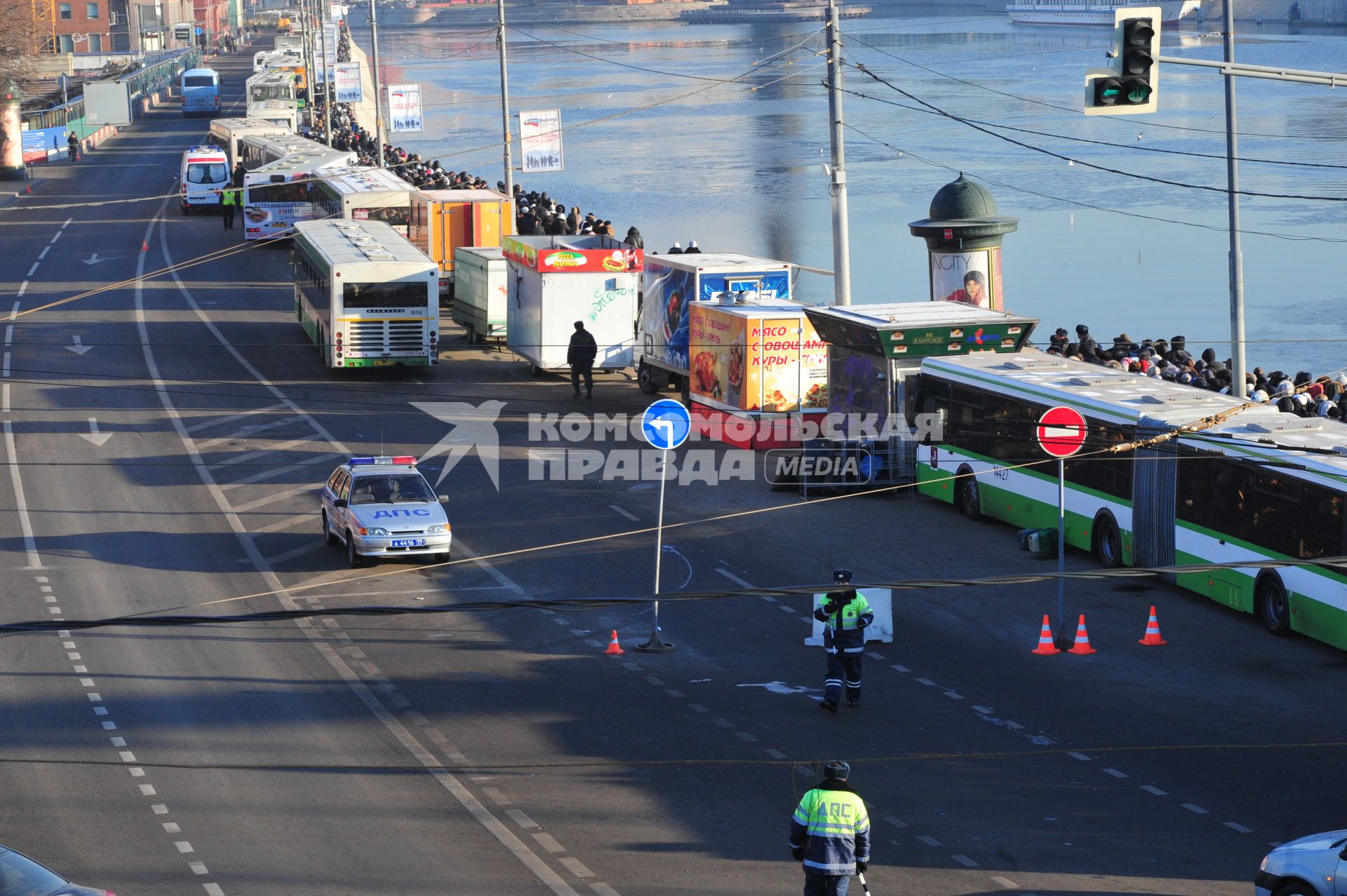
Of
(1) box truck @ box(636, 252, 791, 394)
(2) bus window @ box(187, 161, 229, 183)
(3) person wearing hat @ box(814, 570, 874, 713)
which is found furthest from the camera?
(2) bus window @ box(187, 161, 229, 183)

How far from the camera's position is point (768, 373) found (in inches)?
1216

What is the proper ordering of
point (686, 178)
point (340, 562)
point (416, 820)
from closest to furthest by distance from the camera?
point (416, 820) → point (340, 562) → point (686, 178)

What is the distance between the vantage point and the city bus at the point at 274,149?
62.3 m

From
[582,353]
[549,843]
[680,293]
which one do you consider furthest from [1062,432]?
[582,353]

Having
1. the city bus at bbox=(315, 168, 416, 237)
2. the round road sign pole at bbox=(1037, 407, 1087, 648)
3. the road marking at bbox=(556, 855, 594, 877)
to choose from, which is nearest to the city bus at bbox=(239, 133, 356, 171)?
the city bus at bbox=(315, 168, 416, 237)

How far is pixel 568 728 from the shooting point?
56.1 feet

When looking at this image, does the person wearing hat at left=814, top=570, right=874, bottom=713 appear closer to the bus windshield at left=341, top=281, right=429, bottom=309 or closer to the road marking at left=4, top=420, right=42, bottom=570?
the road marking at left=4, top=420, right=42, bottom=570

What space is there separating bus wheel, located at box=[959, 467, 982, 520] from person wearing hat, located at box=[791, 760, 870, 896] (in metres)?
15.0

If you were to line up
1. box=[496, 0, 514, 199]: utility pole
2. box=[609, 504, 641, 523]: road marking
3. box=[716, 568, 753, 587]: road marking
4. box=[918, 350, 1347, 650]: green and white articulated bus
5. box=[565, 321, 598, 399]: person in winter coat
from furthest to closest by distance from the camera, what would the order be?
box=[496, 0, 514, 199]: utility pole, box=[565, 321, 598, 399]: person in winter coat, box=[609, 504, 641, 523]: road marking, box=[716, 568, 753, 587]: road marking, box=[918, 350, 1347, 650]: green and white articulated bus

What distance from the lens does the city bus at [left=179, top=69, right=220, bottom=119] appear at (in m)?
125

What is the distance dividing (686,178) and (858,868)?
8574 cm

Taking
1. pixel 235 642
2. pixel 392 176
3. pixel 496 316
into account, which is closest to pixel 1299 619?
pixel 235 642

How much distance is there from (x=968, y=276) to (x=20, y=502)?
18063 mm

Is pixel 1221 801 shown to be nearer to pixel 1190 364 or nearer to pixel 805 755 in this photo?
pixel 805 755
